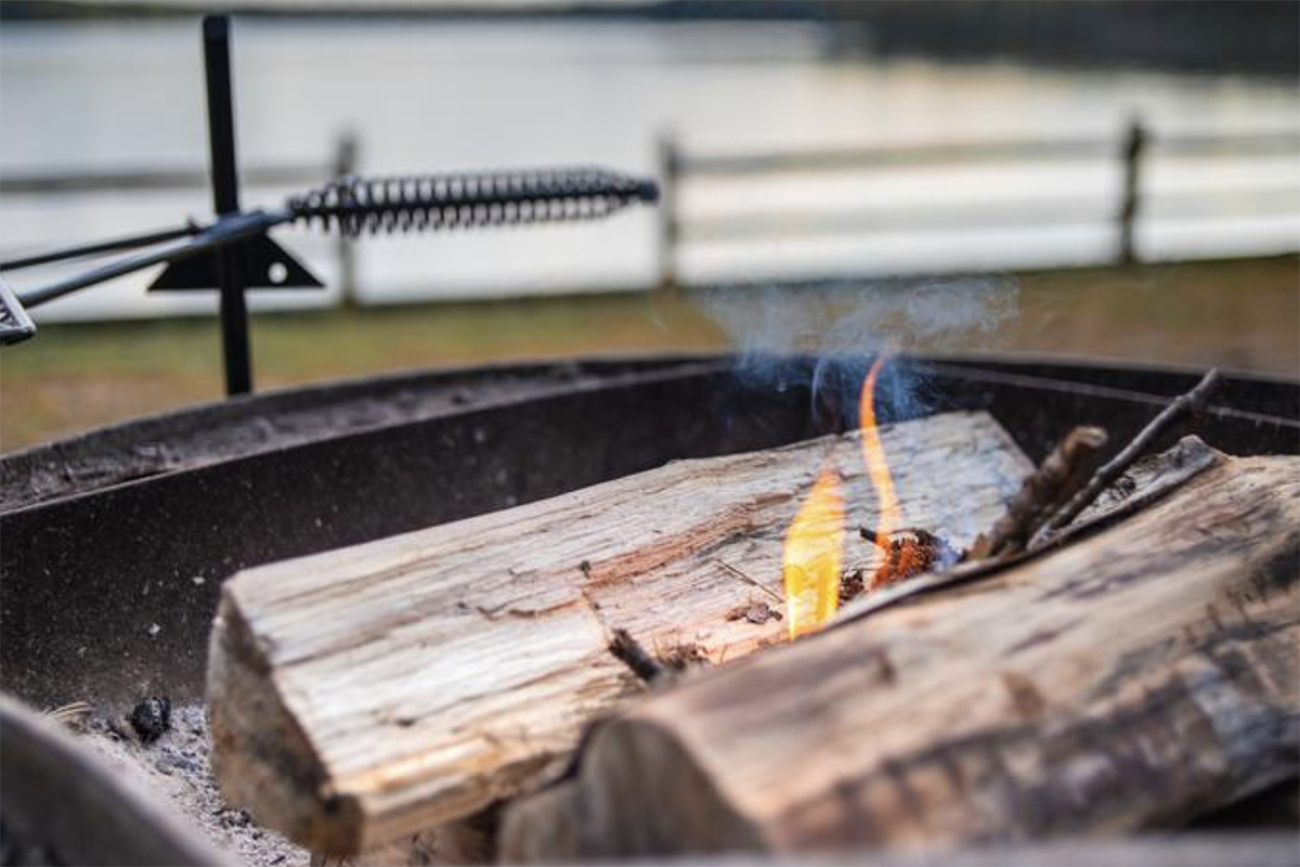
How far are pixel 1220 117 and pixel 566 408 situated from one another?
68.4 ft

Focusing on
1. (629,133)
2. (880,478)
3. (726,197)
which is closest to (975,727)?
(880,478)

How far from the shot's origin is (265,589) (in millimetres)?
1684

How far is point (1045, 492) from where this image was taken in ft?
5.65

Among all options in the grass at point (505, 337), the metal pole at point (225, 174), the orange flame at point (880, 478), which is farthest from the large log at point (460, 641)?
the grass at point (505, 337)

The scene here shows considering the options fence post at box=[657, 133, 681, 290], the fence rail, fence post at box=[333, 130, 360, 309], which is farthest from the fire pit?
the fence rail

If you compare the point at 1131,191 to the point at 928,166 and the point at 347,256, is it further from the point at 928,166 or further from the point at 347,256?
the point at 347,256

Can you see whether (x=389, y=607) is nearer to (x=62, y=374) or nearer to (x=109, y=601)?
(x=109, y=601)

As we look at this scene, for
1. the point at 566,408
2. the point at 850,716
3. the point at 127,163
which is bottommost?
the point at 127,163

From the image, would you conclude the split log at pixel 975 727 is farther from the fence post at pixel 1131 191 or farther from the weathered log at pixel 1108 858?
the fence post at pixel 1131 191

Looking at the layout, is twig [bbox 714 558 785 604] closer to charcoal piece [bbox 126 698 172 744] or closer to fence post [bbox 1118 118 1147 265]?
charcoal piece [bbox 126 698 172 744]

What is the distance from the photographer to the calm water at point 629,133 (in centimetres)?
1163

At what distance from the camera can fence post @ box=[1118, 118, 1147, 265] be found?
404 inches

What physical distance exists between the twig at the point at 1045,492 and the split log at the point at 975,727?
0.07 meters

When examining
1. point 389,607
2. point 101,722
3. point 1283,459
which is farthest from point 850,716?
point 101,722
